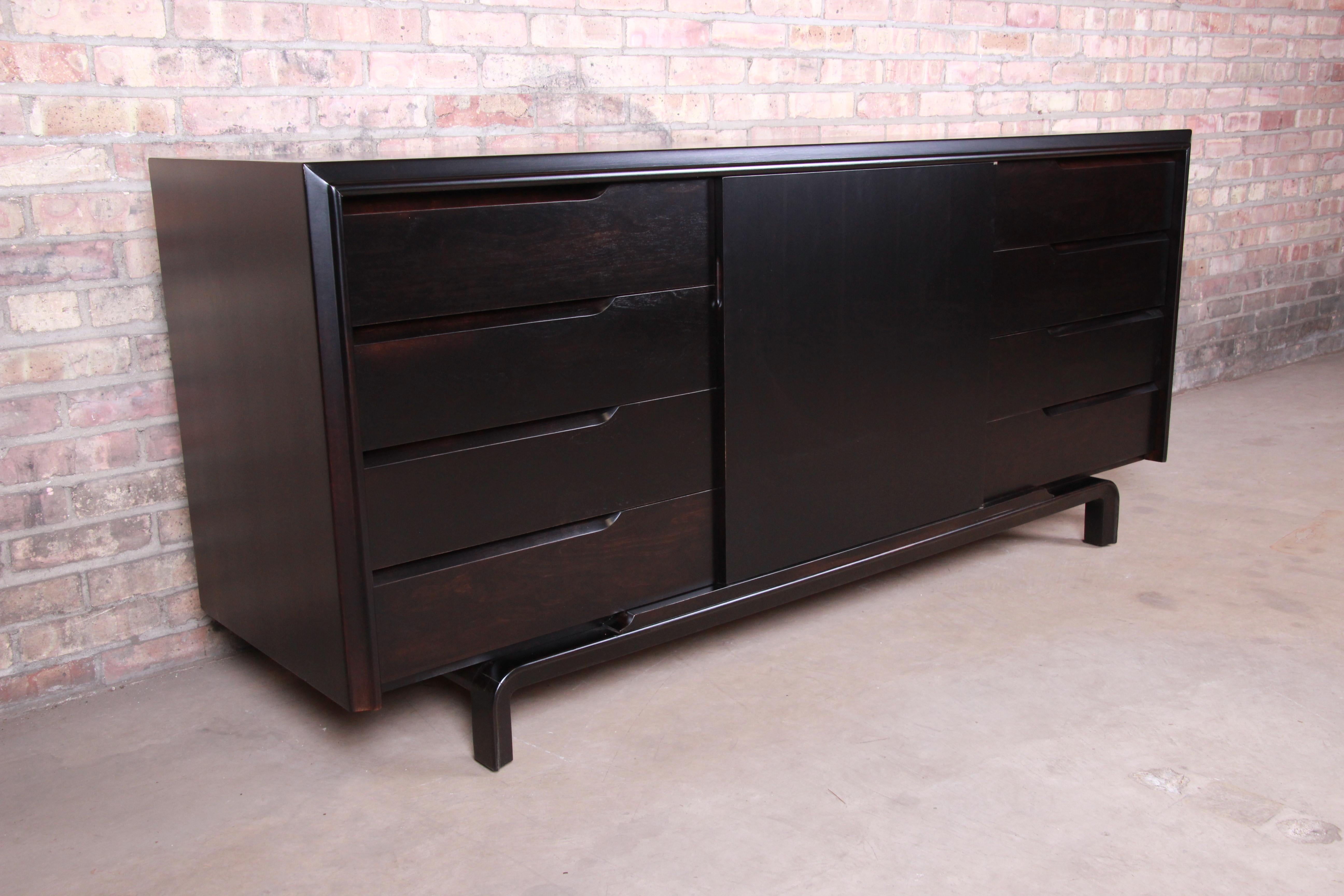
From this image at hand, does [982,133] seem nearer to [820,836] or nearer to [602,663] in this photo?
[602,663]

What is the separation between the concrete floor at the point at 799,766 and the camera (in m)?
1.43

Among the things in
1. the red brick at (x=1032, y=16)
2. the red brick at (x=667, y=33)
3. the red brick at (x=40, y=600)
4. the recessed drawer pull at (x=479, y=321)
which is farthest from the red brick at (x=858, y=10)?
the red brick at (x=40, y=600)

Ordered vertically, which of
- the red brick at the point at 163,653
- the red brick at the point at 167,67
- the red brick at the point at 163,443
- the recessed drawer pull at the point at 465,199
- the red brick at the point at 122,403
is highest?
the red brick at the point at 167,67

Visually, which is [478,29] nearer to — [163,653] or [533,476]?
[533,476]

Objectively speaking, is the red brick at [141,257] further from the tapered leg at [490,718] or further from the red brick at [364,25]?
the tapered leg at [490,718]

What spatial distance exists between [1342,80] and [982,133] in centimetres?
206

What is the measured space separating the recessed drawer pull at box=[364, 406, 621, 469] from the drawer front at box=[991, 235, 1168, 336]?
0.89 meters

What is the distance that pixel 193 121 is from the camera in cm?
188

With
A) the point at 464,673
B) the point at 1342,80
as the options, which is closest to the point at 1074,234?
the point at 464,673

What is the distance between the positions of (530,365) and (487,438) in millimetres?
118

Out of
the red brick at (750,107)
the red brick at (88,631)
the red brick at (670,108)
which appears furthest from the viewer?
the red brick at (750,107)

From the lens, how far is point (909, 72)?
9.84 feet

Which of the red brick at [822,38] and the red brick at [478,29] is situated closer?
the red brick at [478,29]

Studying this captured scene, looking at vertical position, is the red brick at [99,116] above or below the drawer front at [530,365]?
above
